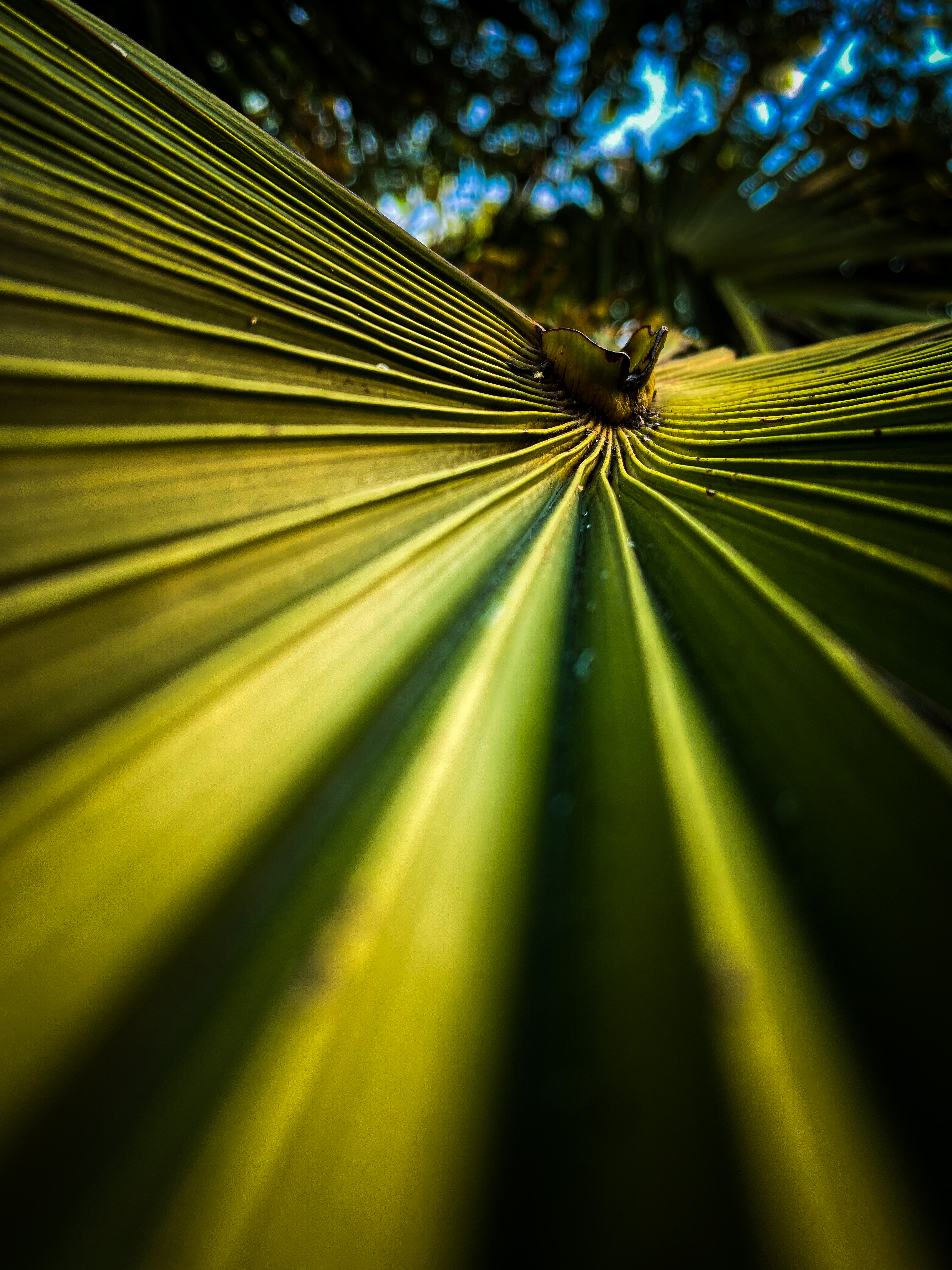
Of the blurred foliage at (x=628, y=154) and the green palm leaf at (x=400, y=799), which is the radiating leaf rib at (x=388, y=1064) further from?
the blurred foliage at (x=628, y=154)

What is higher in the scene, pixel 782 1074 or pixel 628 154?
pixel 628 154

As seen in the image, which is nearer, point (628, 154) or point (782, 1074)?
point (782, 1074)

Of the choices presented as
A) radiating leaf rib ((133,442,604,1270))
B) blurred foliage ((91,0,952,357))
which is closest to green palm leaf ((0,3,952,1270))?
radiating leaf rib ((133,442,604,1270))

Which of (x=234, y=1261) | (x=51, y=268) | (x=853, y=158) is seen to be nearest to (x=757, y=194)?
(x=853, y=158)

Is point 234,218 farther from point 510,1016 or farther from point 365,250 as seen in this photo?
point 510,1016

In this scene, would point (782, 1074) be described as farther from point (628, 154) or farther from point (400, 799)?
point (628, 154)

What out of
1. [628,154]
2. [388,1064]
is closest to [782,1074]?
[388,1064]

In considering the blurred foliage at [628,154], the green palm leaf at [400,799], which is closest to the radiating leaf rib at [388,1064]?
the green palm leaf at [400,799]
